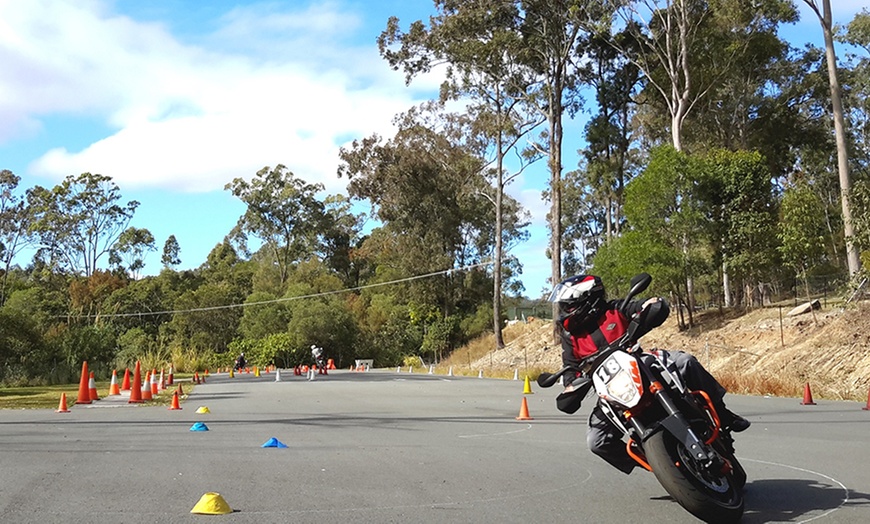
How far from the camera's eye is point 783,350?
26359 millimetres

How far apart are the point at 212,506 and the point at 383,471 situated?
94.8 inches

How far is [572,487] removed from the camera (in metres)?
7.01

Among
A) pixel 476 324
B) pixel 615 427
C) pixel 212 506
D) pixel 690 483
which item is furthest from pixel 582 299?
pixel 476 324

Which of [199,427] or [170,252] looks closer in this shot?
[199,427]

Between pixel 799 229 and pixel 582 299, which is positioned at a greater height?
pixel 799 229

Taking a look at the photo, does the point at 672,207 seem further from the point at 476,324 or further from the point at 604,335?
the point at 604,335

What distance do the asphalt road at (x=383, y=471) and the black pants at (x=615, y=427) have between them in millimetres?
390

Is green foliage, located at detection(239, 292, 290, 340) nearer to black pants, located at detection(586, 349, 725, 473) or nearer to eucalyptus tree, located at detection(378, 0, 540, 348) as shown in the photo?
eucalyptus tree, located at detection(378, 0, 540, 348)

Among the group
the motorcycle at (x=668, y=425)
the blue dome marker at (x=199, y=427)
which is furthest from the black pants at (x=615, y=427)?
the blue dome marker at (x=199, y=427)

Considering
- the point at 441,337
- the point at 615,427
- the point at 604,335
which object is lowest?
the point at 615,427

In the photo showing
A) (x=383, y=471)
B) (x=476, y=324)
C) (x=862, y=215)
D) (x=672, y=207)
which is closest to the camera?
(x=383, y=471)

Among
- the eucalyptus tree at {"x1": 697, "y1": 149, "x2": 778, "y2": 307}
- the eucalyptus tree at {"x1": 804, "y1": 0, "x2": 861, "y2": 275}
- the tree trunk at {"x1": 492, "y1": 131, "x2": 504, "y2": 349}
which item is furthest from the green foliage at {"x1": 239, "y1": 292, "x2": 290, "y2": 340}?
the eucalyptus tree at {"x1": 804, "y1": 0, "x2": 861, "y2": 275}

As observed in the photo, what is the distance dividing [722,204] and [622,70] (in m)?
14.3

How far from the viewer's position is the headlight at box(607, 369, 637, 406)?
213 inches
